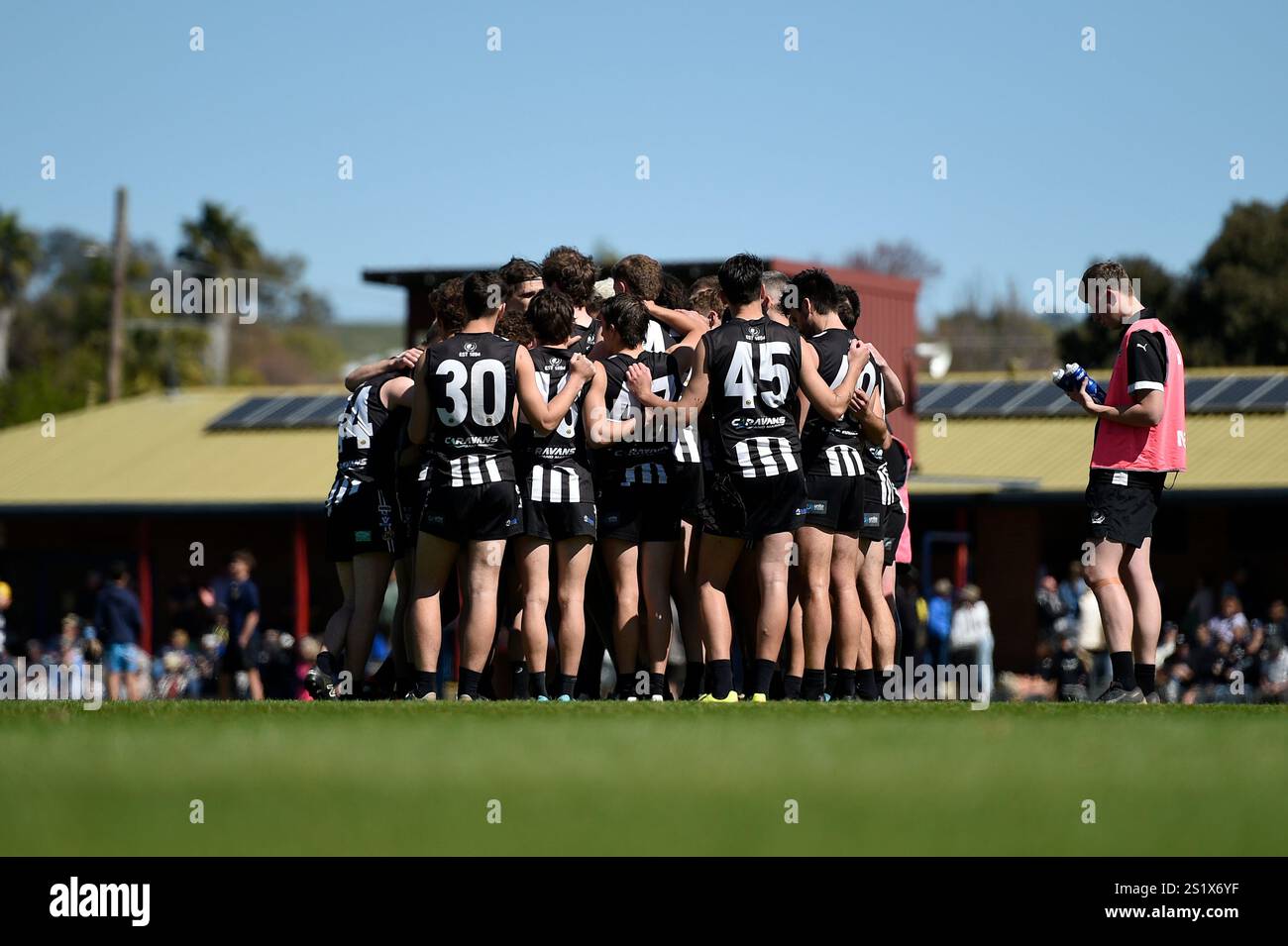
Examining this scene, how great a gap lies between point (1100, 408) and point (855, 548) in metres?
1.61

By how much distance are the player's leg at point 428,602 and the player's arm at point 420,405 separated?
509 mm

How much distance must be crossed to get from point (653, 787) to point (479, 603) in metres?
2.96

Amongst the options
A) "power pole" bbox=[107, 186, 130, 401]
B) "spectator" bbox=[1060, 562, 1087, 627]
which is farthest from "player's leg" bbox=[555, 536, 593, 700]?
"power pole" bbox=[107, 186, 130, 401]

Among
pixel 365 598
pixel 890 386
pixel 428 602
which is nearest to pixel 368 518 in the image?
pixel 365 598

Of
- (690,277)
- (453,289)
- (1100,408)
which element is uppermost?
(690,277)

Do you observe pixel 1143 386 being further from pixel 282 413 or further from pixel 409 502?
pixel 282 413

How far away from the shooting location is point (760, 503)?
948 cm

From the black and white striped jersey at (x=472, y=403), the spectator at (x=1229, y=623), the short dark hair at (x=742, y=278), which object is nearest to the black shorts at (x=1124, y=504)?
the short dark hair at (x=742, y=278)

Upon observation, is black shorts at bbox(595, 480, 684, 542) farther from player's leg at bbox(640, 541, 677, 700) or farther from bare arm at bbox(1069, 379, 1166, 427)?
bare arm at bbox(1069, 379, 1166, 427)

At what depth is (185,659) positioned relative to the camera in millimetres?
28469

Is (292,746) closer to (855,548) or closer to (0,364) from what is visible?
(855,548)

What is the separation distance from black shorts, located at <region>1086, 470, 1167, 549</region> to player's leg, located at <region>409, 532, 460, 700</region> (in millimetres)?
3221
